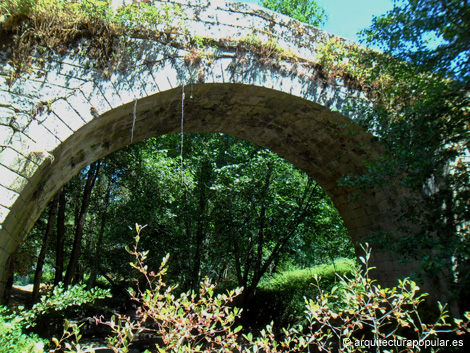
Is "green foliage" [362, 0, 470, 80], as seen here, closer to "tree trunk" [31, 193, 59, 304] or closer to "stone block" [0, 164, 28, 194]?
"stone block" [0, 164, 28, 194]

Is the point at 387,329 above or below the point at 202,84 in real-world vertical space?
below

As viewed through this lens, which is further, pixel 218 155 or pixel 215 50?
pixel 218 155

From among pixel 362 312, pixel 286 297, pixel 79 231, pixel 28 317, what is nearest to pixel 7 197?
pixel 28 317

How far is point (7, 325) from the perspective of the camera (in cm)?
245

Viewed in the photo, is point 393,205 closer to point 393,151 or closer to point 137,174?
point 393,151

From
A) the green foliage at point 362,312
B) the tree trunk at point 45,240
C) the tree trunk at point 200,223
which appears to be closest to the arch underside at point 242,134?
the green foliage at point 362,312

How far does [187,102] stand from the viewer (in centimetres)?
418

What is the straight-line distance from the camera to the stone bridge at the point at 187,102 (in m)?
3.17

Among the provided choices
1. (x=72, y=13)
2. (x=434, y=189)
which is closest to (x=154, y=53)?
(x=72, y=13)

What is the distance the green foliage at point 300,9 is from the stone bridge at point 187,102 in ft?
43.6

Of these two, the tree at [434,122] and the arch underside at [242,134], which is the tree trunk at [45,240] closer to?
the arch underside at [242,134]

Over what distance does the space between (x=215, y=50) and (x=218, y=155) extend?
16.8 ft

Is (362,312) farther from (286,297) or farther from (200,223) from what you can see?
(286,297)

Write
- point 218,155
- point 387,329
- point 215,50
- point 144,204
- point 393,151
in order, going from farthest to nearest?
point 218,155
point 144,204
point 387,329
point 215,50
point 393,151
